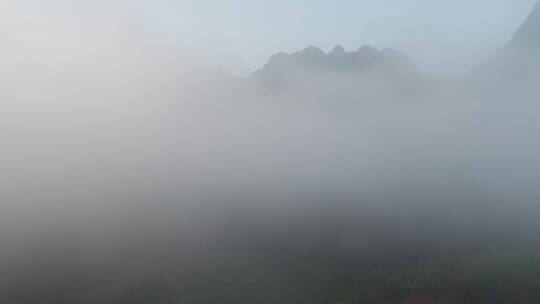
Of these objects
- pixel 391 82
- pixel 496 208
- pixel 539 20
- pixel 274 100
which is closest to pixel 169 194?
pixel 496 208

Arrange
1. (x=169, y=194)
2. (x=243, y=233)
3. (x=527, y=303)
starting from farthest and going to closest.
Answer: (x=169, y=194) < (x=243, y=233) < (x=527, y=303)

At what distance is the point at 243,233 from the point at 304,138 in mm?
17106

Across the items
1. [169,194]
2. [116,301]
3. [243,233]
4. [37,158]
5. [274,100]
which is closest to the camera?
[116,301]

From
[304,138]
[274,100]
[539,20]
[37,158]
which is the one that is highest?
[539,20]

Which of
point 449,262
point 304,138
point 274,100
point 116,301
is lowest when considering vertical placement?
point 116,301

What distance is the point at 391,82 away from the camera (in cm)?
6394

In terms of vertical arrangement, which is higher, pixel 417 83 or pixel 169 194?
pixel 417 83

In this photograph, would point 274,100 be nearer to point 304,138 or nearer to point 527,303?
point 304,138

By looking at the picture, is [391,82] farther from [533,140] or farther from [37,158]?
[37,158]

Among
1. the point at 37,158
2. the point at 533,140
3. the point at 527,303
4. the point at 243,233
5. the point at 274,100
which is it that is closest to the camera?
the point at 527,303

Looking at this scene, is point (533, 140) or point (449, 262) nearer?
point (449, 262)

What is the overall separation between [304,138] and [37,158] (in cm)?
2181

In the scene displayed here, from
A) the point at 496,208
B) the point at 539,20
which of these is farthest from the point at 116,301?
the point at 539,20

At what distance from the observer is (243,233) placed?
37.8 metres
